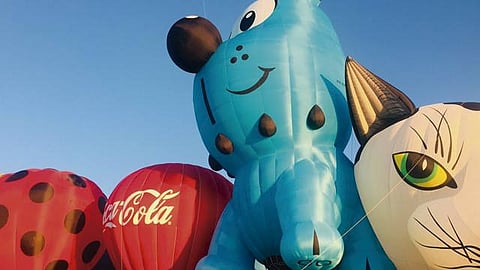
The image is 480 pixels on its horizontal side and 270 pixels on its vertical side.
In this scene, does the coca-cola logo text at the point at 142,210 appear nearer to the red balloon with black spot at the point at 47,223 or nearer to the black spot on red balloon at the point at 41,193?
the red balloon with black spot at the point at 47,223

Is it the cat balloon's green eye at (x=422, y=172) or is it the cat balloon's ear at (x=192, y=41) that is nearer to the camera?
the cat balloon's green eye at (x=422, y=172)

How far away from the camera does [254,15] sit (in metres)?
6.74

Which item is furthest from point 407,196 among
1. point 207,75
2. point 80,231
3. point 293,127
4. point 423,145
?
point 80,231

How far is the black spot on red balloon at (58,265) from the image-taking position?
7496mm

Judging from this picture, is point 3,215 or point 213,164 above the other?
point 213,164

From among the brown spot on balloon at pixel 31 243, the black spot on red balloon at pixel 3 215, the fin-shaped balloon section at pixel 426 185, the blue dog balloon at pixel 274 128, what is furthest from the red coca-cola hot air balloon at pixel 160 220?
the fin-shaped balloon section at pixel 426 185

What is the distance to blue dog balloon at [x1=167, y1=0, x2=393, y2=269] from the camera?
5594 millimetres

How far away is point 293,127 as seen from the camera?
6.01 m

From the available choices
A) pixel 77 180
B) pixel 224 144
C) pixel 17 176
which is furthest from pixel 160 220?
pixel 17 176

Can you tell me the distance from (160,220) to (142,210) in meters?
0.22

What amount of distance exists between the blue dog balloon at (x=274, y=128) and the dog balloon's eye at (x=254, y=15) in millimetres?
16

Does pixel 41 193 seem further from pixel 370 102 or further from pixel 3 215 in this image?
pixel 370 102

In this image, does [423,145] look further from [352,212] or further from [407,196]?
[352,212]

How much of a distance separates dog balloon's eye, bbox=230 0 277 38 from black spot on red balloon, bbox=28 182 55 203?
9.97ft
